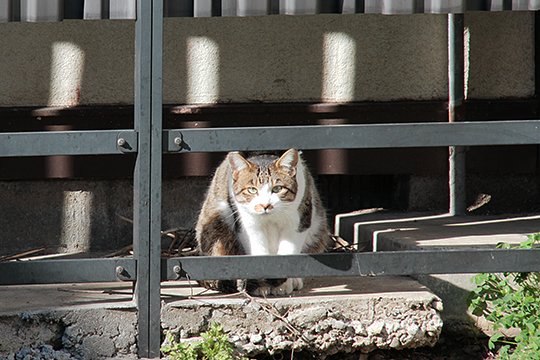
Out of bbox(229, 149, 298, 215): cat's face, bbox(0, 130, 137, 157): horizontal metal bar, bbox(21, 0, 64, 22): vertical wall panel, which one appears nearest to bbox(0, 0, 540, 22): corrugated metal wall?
bbox(21, 0, 64, 22): vertical wall panel

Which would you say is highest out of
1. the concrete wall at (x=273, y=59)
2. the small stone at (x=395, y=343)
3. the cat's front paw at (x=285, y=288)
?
the concrete wall at (x=273, y=59)

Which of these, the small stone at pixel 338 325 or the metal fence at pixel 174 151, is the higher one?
the metal fence at pixel 174 151

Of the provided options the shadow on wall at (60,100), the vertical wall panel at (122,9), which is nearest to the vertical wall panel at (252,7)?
the vertical wall panel at (122,9)

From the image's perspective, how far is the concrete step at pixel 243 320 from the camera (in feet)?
14.5

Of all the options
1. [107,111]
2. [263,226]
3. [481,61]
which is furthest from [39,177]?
[481,61]

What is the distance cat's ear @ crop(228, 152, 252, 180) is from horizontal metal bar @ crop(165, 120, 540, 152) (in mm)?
540

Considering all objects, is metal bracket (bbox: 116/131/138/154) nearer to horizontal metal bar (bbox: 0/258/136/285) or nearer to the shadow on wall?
horizontal metal bar (bbox: 0/258/136/285)

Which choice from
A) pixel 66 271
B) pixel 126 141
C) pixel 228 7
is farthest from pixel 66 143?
pixel 228 7

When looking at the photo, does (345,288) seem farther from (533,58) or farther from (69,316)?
(533,58)

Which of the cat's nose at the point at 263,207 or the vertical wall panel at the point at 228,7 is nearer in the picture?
the vertical wall panel at the point at 228,7

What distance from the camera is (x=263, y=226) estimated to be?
4949 mm

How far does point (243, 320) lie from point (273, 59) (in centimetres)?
236

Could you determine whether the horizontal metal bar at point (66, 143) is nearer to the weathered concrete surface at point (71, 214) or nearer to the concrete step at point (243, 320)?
the concrete step at point (243, 320)

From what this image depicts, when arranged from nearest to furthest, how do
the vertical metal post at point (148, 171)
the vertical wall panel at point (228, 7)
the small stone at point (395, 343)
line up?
the vertical metal post at point (148, 171)
the vertical wall panel at point (228, 7)
the small stone at point (395, 343)
